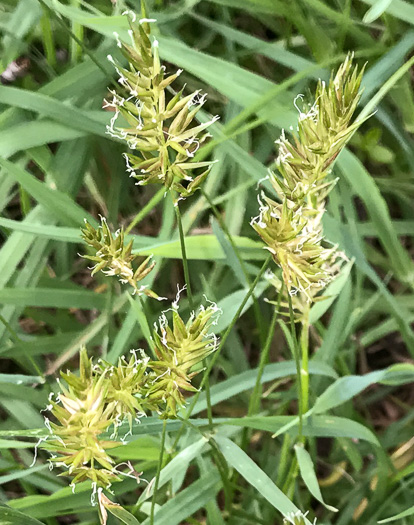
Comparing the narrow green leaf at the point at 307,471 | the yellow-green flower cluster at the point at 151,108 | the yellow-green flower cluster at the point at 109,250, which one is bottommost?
the narrow green leaf at the point at 307,471

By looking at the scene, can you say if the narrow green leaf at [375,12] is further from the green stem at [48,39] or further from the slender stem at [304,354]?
the green stem at [48,39]

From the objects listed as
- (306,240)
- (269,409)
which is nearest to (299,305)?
(306,240)

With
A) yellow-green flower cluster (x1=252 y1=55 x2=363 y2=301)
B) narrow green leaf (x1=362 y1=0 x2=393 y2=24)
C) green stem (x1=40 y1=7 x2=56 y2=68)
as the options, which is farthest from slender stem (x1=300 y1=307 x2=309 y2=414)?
green stem (x1=40 y1=7 x2=56 y2=68)

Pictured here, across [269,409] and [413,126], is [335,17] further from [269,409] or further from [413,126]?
[269,409]

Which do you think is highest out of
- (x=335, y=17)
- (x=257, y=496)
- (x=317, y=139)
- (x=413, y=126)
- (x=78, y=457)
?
(x=335, y=17)

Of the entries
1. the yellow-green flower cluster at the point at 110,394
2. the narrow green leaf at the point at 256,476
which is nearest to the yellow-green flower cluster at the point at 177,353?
the yellow-green flower cluster at the point at 110,394

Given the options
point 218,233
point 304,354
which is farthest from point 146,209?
point 304,354
